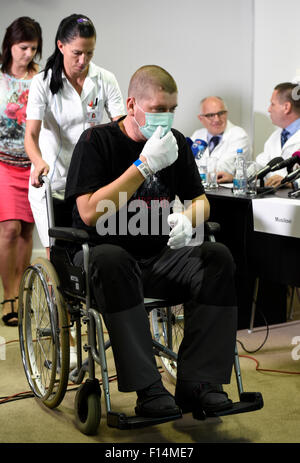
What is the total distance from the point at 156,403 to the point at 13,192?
6.29 feet

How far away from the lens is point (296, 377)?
2.36 m

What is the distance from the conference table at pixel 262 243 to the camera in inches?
94.1

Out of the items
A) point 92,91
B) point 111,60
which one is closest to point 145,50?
point 111,60

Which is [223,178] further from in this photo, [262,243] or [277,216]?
[277,216]

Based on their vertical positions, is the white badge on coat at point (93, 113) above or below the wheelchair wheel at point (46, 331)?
above

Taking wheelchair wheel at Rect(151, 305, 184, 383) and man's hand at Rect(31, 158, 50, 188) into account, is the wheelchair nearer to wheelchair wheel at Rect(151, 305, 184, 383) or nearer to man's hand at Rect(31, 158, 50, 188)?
wheelchair wheel at Rect(151, 305, 184, 383)

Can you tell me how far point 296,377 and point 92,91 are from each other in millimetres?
1379

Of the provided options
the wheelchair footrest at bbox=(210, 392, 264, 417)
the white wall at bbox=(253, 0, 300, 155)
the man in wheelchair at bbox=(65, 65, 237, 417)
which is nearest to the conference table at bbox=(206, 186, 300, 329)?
the man in wheelchair at bbox=(65, 65, 237, 417)

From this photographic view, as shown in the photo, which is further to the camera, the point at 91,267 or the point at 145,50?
the point at 145,50

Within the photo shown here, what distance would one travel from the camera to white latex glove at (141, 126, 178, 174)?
1788mm

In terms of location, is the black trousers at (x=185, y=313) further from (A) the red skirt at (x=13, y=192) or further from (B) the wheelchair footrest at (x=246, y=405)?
(A) the red skirt at (x=13, y=192)

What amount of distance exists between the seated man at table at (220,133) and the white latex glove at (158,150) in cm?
215

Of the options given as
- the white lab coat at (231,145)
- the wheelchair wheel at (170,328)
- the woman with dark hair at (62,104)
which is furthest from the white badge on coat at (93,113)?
the white lab coat at (231,145)

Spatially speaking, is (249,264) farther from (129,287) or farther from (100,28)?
(100,28)
